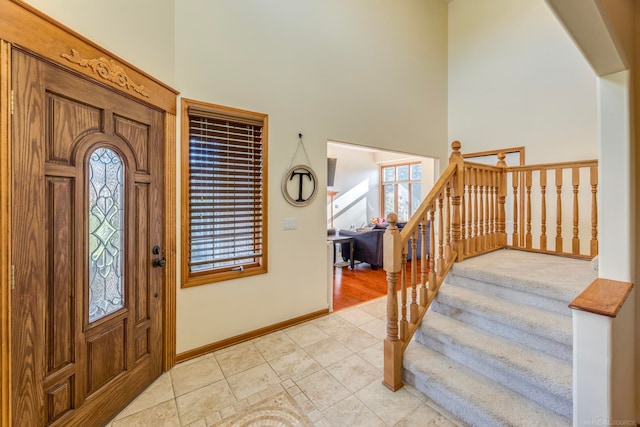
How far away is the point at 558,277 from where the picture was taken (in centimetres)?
204

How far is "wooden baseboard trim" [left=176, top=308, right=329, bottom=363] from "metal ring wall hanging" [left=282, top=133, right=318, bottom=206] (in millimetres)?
1298

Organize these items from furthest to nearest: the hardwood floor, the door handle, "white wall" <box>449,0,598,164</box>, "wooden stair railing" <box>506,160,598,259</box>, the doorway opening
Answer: the doorway opening, the hardwood floor, "white wall" <box>449,0,598,164</box>, "wooden stair railing" <box>506,160,598,259</box>, the door handle

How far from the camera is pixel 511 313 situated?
1871 millimetres

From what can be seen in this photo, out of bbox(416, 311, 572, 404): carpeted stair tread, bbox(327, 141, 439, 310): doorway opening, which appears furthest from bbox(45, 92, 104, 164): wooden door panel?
bbox(327, 141, 439, 310): doorway opening

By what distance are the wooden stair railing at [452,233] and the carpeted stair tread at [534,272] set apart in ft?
0.52

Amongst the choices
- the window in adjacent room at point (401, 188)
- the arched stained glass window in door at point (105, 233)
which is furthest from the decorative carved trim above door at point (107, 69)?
the window in adjacent room at point (401, 188)

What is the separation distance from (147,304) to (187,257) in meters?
0.46

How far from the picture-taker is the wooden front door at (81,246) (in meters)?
1.28

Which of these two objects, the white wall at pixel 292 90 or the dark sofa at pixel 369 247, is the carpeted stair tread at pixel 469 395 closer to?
the white wall at pixel 292 90

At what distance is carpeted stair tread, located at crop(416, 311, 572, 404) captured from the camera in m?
1.46

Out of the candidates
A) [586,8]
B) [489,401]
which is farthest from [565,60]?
[489,401]

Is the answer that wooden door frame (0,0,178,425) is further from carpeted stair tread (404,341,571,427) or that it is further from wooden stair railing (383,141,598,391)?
carpeted stair tread (404,341,571,427)

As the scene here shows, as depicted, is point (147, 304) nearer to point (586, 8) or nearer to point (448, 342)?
point (448, 342)

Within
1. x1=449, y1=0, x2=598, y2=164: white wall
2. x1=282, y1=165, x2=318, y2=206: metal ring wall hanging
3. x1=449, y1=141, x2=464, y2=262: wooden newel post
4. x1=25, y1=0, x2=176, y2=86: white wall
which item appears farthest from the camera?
x1=449, y1=0, x2=598, y2=164: white wall
